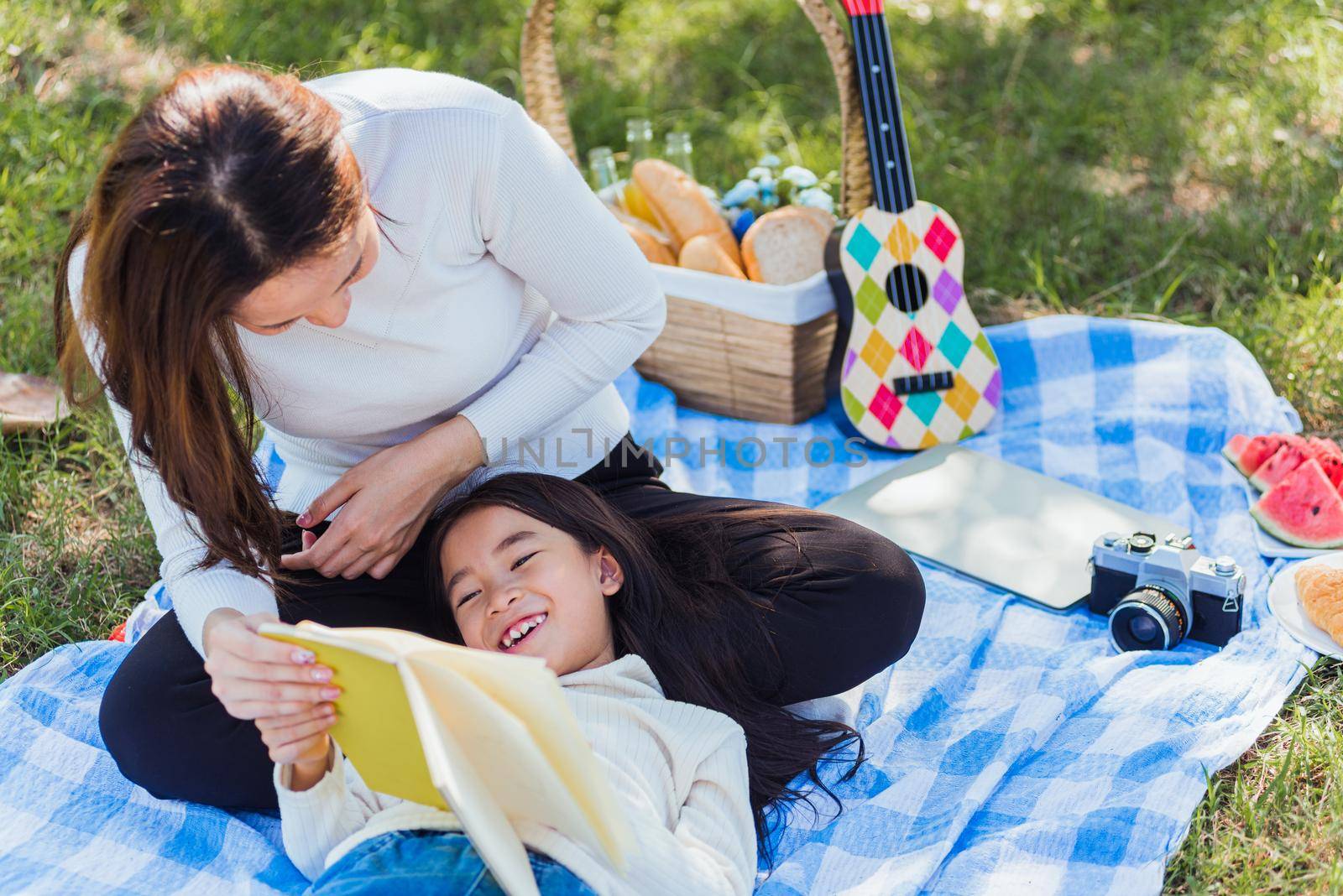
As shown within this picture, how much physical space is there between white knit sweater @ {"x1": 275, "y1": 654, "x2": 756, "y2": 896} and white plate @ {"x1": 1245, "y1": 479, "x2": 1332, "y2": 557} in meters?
1.09

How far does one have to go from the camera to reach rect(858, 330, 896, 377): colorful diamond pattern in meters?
2.67

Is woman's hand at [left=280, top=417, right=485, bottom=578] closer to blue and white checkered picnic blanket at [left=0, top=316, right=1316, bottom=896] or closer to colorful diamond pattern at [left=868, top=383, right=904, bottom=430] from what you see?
blue and white checkered picnic blanket at [left=0, top=316, right=1316, bottom=896]

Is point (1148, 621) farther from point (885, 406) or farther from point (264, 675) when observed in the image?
point (264, 675)

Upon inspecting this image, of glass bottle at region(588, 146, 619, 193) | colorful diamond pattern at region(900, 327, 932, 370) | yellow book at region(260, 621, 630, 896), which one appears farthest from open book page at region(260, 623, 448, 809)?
glass bottle at region(588, 146, 619, 193)

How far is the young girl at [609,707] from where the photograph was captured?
1.41m

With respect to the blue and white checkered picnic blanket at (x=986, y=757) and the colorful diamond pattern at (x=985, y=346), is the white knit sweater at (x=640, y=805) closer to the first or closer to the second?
the blue and white checkered picnic blanket at (x=986, y=757)

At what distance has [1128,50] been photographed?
4023 millimetres

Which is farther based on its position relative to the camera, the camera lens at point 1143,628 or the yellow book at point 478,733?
the camera lens at point 1143,628

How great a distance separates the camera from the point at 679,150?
2.98 metres

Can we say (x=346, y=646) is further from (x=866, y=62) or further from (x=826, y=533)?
(x=866, y=62)

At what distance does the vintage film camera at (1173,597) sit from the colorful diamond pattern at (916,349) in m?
0.72

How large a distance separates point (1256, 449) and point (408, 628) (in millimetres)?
1548

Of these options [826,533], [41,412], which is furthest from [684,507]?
[41,412]

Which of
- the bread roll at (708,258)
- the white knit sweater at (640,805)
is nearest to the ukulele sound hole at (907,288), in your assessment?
the bread roll at (708,258)
